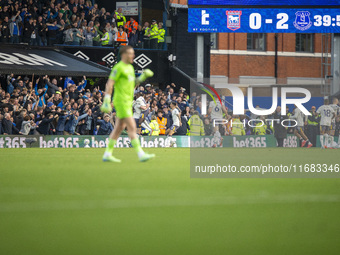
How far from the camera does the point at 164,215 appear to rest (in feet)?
23.7

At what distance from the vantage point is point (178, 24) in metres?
37.4

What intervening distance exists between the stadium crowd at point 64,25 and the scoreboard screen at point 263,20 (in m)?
3.44

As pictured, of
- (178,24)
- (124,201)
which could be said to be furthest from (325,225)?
(178,24)

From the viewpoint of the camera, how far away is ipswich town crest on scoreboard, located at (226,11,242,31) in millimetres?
30359

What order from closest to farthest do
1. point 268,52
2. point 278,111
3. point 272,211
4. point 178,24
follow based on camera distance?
1. point 272,211
2. point 278,111
3. point 178,24
4. point 268,52

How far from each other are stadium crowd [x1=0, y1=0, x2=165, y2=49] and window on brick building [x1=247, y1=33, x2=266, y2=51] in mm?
21476

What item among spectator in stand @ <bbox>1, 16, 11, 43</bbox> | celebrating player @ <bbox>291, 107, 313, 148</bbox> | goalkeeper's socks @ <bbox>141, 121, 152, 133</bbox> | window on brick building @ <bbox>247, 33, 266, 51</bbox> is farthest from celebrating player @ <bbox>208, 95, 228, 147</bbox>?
window on brick building @ <bbox>247, 33, 266, 51</bbox>

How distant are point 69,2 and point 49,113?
8814 millimetres

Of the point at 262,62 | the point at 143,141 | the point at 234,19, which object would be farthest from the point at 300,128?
the point at 262,62

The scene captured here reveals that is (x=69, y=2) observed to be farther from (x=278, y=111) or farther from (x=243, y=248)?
(x=243, y=248)

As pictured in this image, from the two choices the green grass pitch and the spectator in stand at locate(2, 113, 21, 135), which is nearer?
the green grass pitch

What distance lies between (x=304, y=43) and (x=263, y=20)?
81.0ft

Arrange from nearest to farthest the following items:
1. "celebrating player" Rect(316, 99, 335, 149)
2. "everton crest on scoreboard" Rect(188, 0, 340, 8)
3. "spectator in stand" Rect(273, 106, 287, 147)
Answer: "celebrating player" Rect(316, 99, 335, 149) < "spectator in stand" Rect(273, 106, 287, 147) < "everton crest on scoreboard" Rect(188, 0, 340, 8)

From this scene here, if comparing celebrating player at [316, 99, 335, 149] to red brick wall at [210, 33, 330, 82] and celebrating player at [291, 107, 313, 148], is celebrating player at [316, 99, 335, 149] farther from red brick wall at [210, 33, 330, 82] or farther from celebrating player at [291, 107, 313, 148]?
red brick wall at [210, 33, 330, 82]
